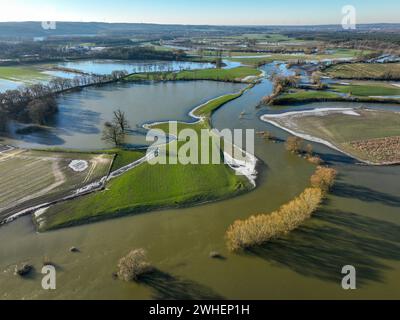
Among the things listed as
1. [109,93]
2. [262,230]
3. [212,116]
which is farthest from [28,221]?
[109,93]

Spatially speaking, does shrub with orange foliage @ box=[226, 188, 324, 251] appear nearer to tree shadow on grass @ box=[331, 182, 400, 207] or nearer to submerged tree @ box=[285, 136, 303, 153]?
tree shadow on grass @ box=[331, 182, 400, 207]

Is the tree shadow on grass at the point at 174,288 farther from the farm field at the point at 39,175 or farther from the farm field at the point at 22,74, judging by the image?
the farm field at the point at 22,74

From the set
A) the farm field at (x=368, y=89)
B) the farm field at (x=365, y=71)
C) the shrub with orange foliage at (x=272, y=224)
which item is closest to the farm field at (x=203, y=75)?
the farm field at (x=365, y=71)

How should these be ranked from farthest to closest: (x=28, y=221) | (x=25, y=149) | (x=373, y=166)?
(x=25, y=149) < (x=373, y=166) < (x=28, y=221)

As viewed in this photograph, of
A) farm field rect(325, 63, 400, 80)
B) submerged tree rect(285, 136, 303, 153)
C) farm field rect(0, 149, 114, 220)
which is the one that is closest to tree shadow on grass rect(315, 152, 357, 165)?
submerged tree rect(285, 136, 303, 153)

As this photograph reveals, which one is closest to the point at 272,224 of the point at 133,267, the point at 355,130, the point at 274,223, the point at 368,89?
the point at 274,223

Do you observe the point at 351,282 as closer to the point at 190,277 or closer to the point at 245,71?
the point at 190,277
